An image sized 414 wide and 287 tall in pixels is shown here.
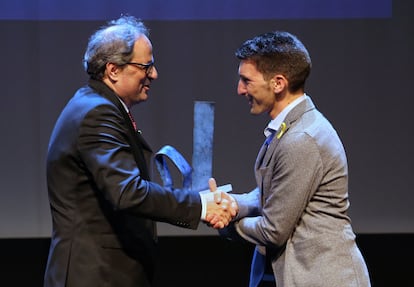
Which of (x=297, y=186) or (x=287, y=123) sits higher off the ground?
(x=287, y=123)

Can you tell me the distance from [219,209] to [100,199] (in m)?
0.39

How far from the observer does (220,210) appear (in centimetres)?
230

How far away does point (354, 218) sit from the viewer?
201 inches

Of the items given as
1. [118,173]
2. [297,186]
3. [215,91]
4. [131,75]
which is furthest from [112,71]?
[215,91]

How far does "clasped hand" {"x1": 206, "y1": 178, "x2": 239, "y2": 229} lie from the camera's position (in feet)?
7.43

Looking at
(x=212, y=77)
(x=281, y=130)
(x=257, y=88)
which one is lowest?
(x=212, y=77)

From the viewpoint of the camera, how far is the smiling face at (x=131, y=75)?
2.28 meters

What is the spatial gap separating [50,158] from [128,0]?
287 cm

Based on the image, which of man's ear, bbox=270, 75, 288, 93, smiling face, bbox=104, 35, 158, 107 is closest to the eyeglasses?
smiling face, bbox=104, 35, 158, 107

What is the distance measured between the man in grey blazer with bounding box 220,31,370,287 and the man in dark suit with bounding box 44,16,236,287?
0.26 meters

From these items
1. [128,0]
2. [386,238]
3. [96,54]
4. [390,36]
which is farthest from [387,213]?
[96,54]

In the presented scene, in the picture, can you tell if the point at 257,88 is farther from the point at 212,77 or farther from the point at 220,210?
the point at 212,77

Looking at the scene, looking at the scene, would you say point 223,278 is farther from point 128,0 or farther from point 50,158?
point 50,158

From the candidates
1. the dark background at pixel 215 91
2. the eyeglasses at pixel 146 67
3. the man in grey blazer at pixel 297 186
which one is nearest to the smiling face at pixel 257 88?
the man in grey blazer at pixel 297 186
